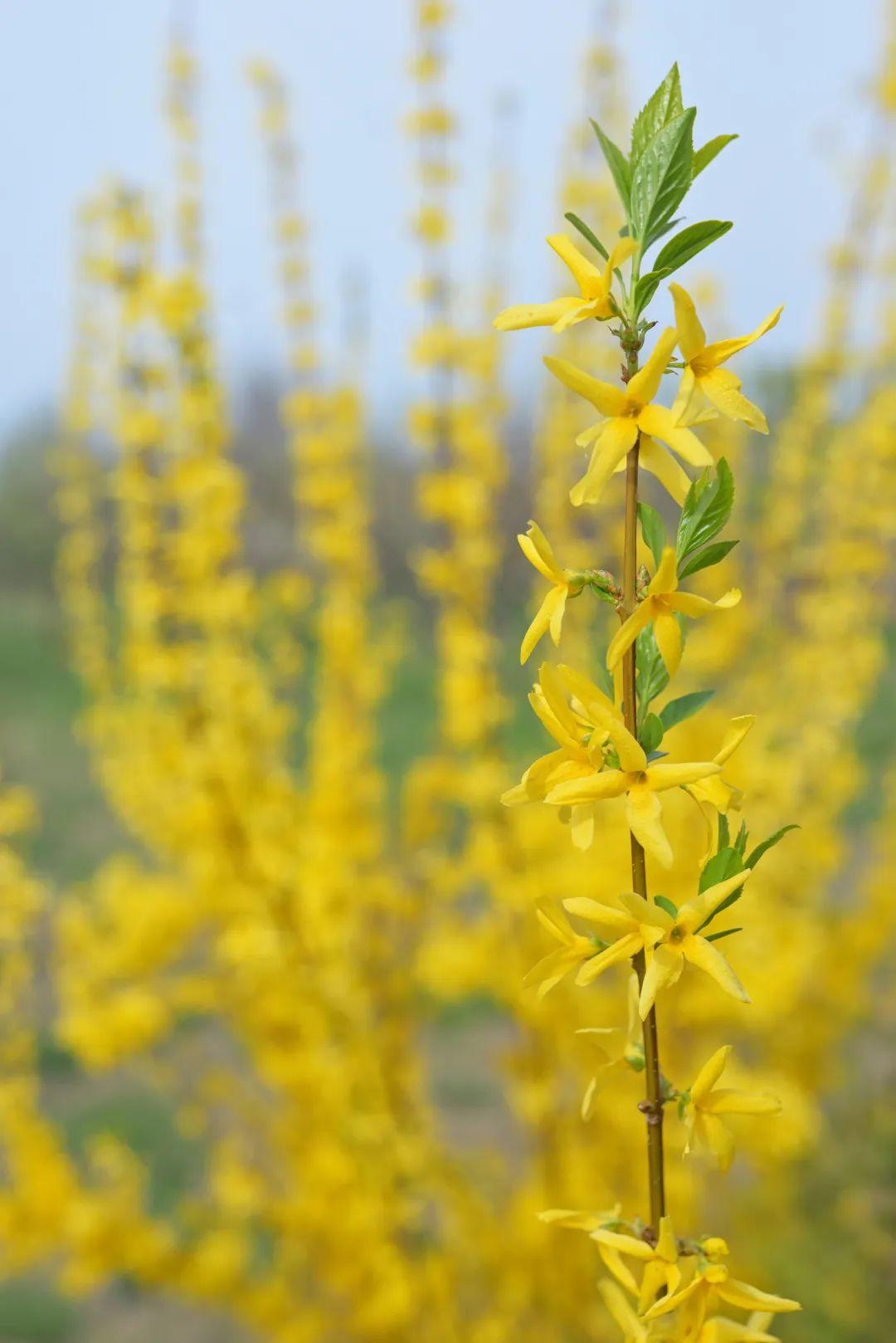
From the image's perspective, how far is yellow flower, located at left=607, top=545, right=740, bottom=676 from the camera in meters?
0.29

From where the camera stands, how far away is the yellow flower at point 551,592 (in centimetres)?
31

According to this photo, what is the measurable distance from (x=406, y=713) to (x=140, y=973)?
3586 millimetres

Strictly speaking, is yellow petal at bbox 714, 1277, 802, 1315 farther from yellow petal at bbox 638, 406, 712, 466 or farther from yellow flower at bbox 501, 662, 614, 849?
yellow petal at bbox 638, 406, 712, 466

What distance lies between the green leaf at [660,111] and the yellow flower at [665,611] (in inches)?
5.2

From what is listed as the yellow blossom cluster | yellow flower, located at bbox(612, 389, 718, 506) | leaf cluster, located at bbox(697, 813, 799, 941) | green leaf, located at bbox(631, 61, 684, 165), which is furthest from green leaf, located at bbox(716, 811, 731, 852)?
the yellow blossom cluster

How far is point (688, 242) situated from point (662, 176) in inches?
0.8

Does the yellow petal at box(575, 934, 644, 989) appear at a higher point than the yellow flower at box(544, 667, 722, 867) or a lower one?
lower

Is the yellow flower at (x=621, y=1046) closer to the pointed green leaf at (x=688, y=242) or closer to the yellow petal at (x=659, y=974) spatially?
the yellow petal at (x=659, y=974)

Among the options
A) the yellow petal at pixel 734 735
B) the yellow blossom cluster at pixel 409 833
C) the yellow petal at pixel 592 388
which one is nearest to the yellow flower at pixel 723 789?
the yellow petal at pixel 734 735

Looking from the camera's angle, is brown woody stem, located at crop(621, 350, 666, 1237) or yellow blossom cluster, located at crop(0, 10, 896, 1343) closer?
brown woody stem, located at crop(621, 350, 666, 1237)

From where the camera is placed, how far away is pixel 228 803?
3.28ft

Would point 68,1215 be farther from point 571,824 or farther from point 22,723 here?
point 22,723

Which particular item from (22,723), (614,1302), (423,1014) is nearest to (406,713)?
(22,723)

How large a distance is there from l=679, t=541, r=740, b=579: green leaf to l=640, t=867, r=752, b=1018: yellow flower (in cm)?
9
